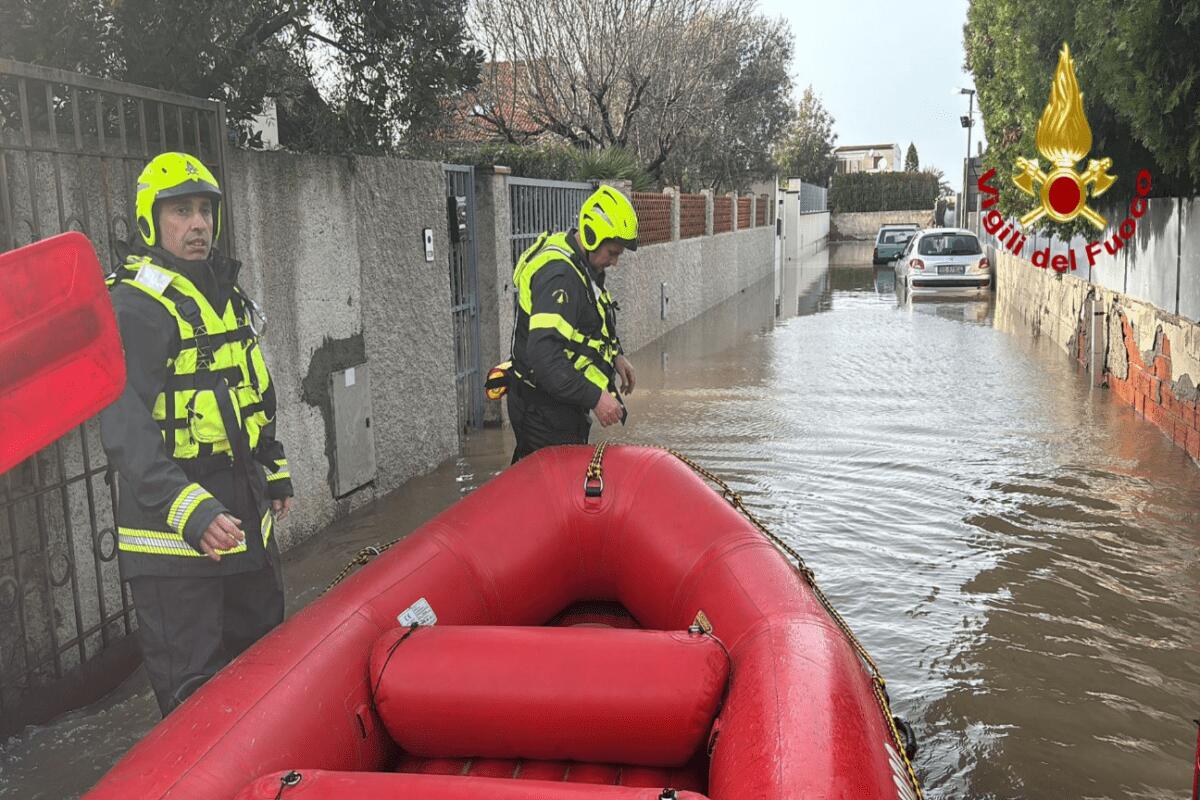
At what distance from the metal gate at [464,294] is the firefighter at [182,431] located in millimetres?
4917

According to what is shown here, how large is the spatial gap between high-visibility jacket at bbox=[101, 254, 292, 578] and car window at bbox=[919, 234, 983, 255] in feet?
62.6

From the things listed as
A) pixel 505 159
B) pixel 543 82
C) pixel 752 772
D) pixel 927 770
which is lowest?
pixel 927 770

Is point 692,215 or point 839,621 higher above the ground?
point 692,215

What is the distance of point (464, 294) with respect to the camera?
8.99 metres

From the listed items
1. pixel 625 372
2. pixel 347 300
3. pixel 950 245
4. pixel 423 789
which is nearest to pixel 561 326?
pixel 625 372

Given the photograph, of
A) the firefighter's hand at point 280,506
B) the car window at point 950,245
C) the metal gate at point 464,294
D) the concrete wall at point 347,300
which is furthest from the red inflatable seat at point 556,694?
the car window at point 950,245

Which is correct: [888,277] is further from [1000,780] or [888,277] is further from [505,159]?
[1000,780]

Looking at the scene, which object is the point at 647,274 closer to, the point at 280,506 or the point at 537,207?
the point at 537,207

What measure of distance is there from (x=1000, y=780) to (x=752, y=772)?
72.5 inches

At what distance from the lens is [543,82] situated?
21.0 meters

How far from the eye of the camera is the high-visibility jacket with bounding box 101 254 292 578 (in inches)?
120

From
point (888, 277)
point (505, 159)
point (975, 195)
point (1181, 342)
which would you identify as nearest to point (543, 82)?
point (505, 159)

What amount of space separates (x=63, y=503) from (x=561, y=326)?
6.85 feet

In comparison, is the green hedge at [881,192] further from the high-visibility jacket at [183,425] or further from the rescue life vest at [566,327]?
the high-visibility jacket at [183,425]
